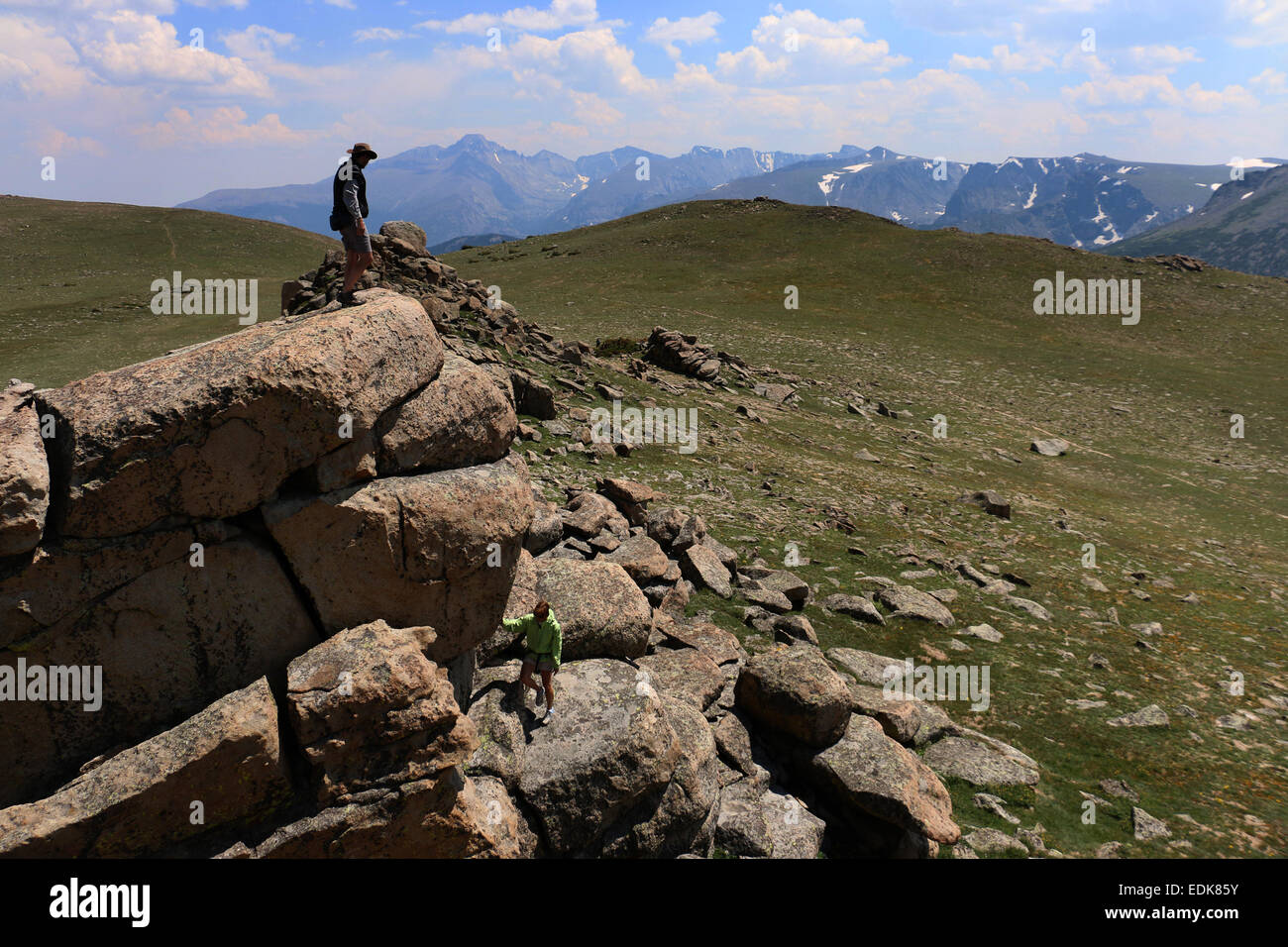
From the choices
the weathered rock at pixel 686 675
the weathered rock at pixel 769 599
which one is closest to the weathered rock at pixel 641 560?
the weathered rock at pixel 769 599

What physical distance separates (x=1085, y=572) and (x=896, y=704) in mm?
15144

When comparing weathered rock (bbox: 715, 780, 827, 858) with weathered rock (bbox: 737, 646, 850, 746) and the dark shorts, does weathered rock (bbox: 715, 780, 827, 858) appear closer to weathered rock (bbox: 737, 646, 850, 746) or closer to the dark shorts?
weathered rock (bbox: 737, 646, 850, 746)

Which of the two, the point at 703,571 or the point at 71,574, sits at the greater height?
the point at 71,574

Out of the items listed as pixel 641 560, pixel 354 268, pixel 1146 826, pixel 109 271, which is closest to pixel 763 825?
pixel 641 560

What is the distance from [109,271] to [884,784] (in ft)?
380

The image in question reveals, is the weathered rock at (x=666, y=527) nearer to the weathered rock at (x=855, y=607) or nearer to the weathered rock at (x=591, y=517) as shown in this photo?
the weathered rock at (x=591, y=517)

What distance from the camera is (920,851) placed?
11.5m

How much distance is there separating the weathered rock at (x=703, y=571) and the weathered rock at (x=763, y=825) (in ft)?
23.0

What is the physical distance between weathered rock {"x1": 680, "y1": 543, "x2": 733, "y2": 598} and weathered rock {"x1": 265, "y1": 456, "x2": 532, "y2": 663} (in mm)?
8361

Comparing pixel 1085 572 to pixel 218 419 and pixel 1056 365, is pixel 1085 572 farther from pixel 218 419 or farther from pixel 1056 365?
pixel 1056 365

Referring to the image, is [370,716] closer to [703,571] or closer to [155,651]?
[155,651]

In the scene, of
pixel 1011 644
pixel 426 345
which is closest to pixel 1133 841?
pixel 1011 644

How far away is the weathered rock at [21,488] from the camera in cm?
790

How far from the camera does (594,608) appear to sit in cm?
1351
